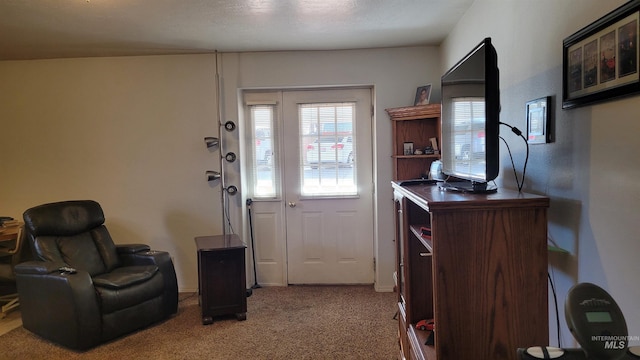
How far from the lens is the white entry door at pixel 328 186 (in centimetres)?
395

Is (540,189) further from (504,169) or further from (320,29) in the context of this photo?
(320,29)

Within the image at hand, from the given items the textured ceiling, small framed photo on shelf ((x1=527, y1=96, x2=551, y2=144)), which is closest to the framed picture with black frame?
small framed photo on shelf ((x1=527, y1=96, x2=551, y2=144))

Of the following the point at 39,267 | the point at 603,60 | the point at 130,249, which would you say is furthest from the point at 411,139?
the point at 39,267

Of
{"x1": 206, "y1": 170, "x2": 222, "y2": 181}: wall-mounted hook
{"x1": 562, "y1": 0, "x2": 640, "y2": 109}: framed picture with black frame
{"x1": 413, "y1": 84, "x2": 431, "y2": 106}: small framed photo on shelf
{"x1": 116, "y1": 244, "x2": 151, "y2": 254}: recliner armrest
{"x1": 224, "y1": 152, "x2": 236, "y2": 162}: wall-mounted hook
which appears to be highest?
{"x1": 413, "y1": 84, "x2": 431, "y2": 106}: small framed photo on shelf

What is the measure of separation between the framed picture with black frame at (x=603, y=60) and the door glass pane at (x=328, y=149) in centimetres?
250

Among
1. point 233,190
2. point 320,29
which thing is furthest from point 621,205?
point 233,190

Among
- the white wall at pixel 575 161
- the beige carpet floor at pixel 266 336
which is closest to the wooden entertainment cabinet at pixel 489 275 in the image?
the white wall at pixel 575 161

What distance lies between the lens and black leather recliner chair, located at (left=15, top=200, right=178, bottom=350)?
9.06 ft

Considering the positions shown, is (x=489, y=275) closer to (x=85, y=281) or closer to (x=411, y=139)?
(x=411, y=139)

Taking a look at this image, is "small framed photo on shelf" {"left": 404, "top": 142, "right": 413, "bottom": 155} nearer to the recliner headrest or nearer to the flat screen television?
the flat screen television

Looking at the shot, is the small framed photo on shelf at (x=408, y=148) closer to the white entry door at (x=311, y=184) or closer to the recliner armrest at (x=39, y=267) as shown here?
the white entry door at (x=311, y=184)

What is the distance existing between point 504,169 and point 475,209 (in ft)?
3.05

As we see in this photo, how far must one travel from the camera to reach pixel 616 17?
125 cm

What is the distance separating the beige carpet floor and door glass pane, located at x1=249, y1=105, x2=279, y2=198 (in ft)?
3.83
